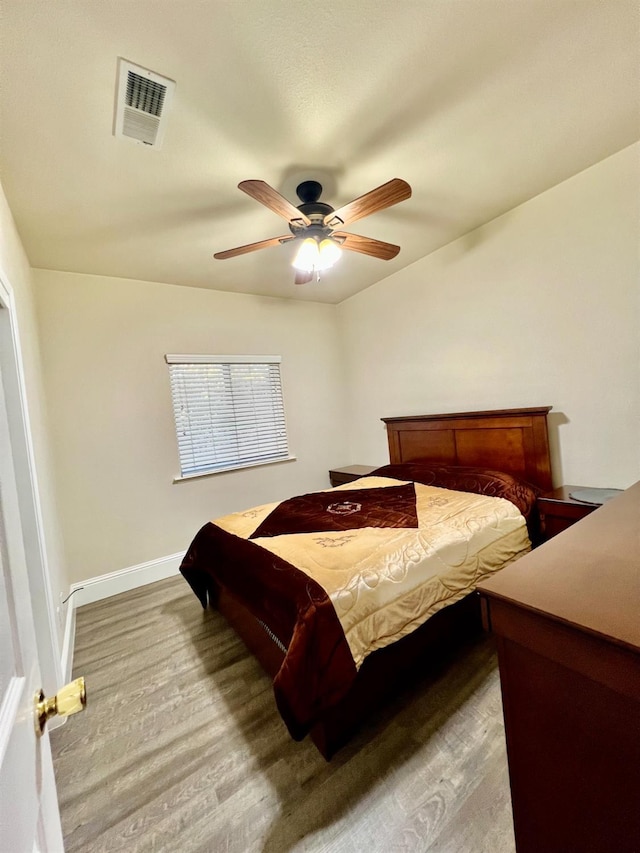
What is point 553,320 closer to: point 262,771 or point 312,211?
point 312,211

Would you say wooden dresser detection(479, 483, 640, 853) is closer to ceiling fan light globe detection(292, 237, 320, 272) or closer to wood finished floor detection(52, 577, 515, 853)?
wood finished floor detection(52, 577, 515, 853)

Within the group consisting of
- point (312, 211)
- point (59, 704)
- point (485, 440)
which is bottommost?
point (59, 704)

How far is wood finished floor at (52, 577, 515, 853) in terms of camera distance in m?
1.14

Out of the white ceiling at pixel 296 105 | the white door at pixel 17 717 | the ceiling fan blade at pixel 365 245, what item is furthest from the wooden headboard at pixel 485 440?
the white door at pixel 17 717

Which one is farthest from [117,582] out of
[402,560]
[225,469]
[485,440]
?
[485,440]

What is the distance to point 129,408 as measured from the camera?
3.10m

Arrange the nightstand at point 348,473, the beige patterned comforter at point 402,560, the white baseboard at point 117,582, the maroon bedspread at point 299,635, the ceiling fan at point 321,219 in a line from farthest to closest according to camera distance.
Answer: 1. the nightstand at point 348,473
2. the white baseboard at point 117,582
3. the ceiling fan at point 321,219
4. the beige patterned comforter at point 402,560
5. the maroon bedspread at point 299,635

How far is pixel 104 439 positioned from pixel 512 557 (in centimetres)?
323

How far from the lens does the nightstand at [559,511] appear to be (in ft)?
6.92

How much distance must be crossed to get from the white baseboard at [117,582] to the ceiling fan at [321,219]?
2683mm

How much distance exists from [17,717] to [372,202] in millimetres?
2180

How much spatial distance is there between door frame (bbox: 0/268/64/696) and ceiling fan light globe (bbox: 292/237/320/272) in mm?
1464

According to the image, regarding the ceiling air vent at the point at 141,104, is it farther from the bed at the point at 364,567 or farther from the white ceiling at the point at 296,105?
the bed at the point at 364,567

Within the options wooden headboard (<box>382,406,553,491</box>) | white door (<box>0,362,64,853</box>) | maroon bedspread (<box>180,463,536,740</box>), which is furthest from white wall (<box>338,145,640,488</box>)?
white door (<box>0,362,64,853</box>)
